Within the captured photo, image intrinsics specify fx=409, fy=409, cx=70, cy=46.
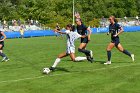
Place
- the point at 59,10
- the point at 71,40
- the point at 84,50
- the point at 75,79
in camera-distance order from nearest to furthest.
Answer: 1. the point at 75,79
2. the point at 71,40
3. the point at 84,50
4. the point at 59,10

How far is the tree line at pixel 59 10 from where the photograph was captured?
7481 cm

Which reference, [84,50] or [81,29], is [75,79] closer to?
[81,29]

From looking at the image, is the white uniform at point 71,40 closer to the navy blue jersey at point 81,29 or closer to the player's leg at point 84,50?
the navy blue jersey at point 81,29

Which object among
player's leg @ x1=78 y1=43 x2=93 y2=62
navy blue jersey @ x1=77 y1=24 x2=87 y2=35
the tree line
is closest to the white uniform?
navy blue jersey @ x1=77 y1=24 x2=87 y2=35

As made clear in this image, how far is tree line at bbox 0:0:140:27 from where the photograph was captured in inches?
2945

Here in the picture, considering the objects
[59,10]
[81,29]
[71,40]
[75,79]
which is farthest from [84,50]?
[59,10]

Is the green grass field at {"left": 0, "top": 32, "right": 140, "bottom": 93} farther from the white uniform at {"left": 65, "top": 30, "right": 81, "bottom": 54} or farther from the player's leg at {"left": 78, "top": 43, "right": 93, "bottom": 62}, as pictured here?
the player's leg at {"left": 78, "top": 43, "right": 93, "bottom": 62}

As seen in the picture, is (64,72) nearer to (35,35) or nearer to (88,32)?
(88,32)

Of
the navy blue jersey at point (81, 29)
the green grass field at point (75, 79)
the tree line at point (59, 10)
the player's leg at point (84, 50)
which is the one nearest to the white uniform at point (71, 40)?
the green grass field at point (75, 79)

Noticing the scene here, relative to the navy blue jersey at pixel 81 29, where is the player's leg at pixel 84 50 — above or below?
below

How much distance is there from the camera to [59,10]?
273ft

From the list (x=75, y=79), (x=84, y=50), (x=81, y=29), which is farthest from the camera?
(x=84, y=50)

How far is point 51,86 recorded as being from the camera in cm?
1251

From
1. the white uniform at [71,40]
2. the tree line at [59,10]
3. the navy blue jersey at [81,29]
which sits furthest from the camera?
the tree line at [59,10]
